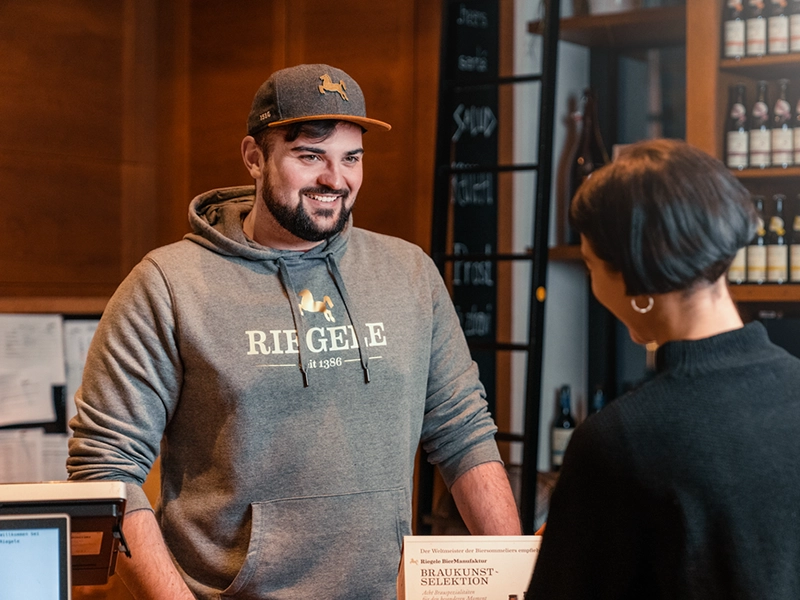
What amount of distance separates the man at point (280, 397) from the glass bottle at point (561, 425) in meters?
1.66

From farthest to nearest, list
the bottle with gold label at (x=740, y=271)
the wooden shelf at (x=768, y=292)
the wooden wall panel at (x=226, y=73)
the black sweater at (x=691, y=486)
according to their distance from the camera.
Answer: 1. the wooden wall panel at (x=226, y=73)
2. the bottle with gold label at (x=740, y=271)
3. the wooden shelf at (x=768, y=292)
4. the black sweater at (x=691, y=486)

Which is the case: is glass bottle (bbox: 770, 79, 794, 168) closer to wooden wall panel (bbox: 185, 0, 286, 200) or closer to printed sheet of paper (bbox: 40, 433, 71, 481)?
wooden wall panel (bbox: 185, 0, 286, 200)

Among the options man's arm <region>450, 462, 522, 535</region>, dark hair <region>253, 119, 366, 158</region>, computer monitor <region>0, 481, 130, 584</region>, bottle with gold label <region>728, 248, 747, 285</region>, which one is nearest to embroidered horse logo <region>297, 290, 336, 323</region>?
dark hair <region>253, 119, 366, 158</region>

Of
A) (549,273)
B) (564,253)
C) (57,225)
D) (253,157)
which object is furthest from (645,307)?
(57,225)

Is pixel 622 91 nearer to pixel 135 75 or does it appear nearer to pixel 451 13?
pixel 451 13

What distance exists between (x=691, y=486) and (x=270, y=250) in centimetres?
110

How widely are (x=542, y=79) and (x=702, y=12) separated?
0.52 meters

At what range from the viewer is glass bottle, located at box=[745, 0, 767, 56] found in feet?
→ 9.98

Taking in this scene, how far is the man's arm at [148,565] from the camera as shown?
5.29 ft

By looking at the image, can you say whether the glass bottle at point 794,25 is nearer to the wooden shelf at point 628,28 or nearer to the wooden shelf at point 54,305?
the wooden shelf at point 628,28

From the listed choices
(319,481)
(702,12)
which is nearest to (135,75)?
(702,12)

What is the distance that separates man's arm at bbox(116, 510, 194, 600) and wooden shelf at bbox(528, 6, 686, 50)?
244 centimetres

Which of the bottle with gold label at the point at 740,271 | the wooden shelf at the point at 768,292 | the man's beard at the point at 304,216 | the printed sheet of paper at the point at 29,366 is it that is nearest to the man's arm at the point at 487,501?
the man's beard at the point at 304,216

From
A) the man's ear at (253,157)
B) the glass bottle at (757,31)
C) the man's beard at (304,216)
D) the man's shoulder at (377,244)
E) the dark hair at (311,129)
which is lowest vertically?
the man's shoulder at (377,244)
